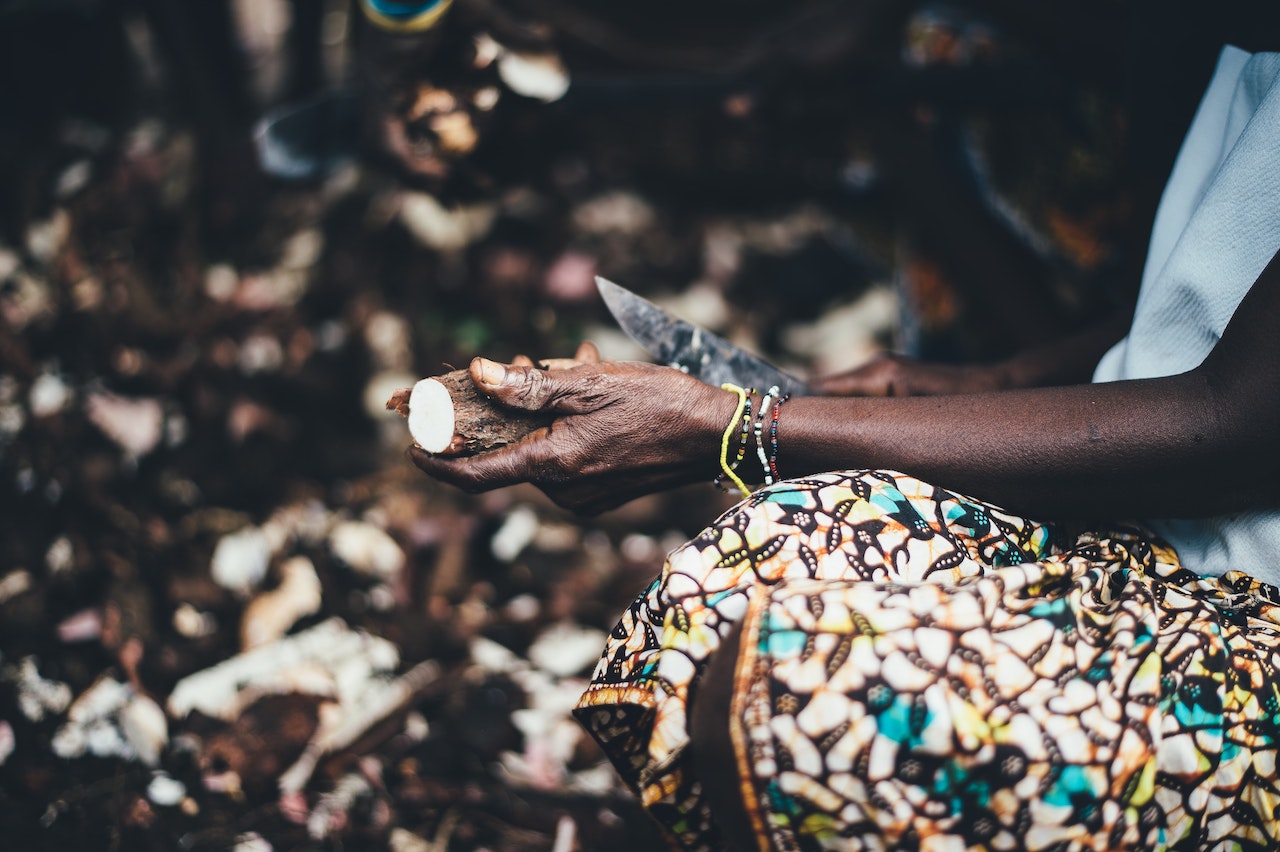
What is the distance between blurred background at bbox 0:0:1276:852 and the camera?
4.66ft

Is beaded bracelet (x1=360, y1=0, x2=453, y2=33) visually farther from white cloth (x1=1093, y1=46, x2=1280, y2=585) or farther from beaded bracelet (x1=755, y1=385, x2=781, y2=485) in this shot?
white cloth (x1=1093, y1=46, x2=1280, y2=585)

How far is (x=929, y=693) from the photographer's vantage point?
79 cm

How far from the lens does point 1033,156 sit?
2.05 metres

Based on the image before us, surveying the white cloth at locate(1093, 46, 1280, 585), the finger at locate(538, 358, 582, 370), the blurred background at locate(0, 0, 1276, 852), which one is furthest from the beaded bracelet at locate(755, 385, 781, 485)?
the blurred background at locate(0, 0, 1276, 852)

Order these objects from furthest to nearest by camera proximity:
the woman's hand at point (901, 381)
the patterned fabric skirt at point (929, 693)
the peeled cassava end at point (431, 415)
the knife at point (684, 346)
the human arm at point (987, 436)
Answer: the woman's hand at point (901, 381) → the knife at point (684, 346) → the peeled cassava end at point (431, 415) → the human arm at point (987, 436) → the patterned fabric skirt at point (929, 693)

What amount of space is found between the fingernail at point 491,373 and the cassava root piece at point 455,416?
4 centimetres

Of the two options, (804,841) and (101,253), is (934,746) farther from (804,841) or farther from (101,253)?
(101,253)

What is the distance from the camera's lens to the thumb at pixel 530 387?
1.05 m

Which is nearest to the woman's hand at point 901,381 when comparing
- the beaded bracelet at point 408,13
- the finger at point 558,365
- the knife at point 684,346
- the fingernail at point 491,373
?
the knife at point 684,346

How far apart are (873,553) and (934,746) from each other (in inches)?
8.4

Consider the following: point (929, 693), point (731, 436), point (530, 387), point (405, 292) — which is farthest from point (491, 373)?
point (405, 292)

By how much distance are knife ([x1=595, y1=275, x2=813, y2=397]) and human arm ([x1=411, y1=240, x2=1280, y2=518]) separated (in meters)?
0.16

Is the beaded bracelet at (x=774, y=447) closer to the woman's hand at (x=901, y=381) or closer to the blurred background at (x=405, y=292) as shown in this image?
the woman's hand at (x=901, y=381)

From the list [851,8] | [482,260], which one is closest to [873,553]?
[851,8]
